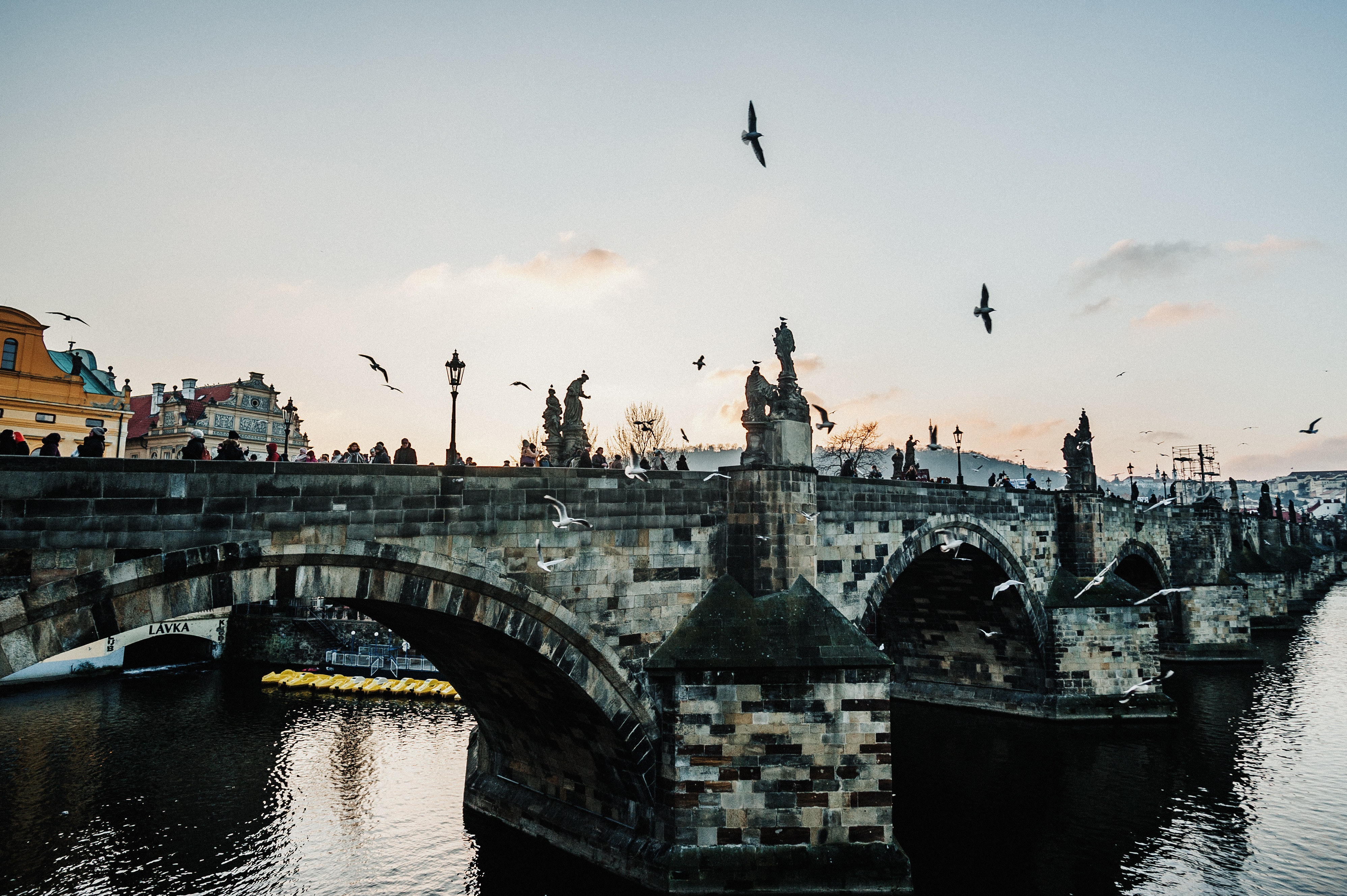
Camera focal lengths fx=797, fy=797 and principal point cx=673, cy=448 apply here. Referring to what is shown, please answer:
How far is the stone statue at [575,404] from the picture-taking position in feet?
58.0

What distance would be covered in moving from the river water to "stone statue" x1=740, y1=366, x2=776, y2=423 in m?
9.02

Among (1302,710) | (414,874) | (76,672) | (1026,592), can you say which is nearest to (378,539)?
(414,874)

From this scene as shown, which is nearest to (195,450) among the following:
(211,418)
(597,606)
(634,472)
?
Answer: (597,606)

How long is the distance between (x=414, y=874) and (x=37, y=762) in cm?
1435

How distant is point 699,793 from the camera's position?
13656 mm

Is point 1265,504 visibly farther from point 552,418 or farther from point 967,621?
point 552,418

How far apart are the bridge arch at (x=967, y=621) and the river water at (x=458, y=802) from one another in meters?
1.50

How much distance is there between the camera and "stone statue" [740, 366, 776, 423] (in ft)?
52.2

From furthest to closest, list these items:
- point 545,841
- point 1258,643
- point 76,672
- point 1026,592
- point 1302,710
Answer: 1. point 1258,643
2. point 76,672
3. point 1302,710
4. point 1026,592
5. point 545,841

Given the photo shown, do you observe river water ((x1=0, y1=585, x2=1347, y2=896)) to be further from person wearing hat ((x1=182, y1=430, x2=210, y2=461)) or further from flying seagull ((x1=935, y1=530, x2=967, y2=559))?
person wearing hat ((x1=182, y1=430, x2=210, y2=461))

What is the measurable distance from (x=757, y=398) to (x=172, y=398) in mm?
46840

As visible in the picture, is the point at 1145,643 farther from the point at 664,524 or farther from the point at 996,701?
the point at 664,524

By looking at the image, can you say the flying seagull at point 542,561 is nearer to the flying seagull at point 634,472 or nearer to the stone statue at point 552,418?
the flying seagull at point 634,472

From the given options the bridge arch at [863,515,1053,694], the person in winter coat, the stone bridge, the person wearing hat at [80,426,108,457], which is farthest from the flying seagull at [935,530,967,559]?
the person wearing hat at [80,426,108,457]
